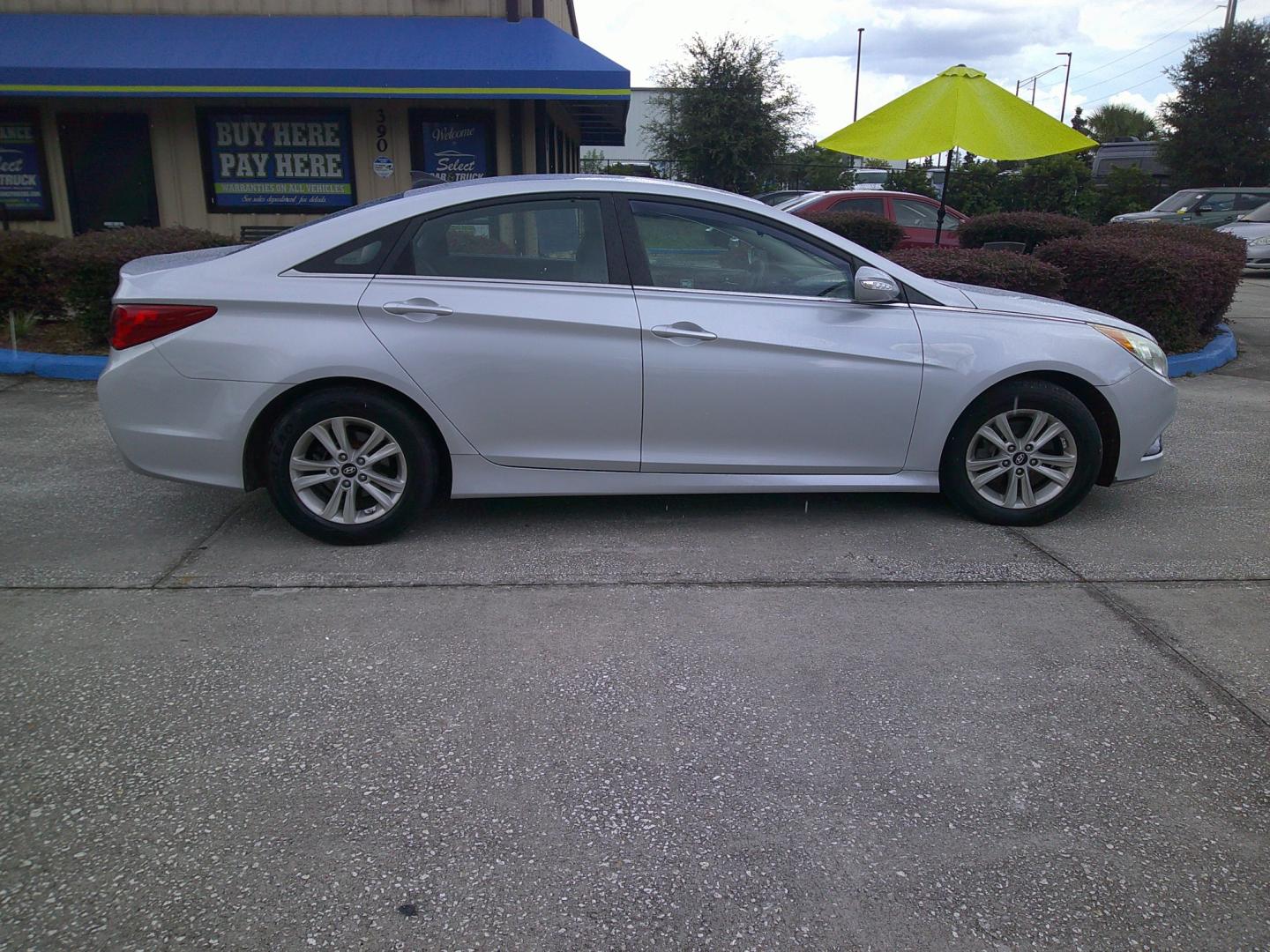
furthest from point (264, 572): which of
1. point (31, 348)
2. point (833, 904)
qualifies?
point (31, 348)

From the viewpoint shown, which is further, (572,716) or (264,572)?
(264,572)

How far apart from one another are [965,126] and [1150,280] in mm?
2141

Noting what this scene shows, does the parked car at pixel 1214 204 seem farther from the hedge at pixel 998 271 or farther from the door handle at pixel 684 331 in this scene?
the door handle at pixel 684 331

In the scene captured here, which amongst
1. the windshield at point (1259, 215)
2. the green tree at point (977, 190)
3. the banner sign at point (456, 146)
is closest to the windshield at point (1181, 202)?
the windshield at point (1259, 215)

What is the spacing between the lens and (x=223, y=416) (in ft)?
14.5

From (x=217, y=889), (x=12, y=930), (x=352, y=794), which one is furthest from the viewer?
(x=352, y=794)

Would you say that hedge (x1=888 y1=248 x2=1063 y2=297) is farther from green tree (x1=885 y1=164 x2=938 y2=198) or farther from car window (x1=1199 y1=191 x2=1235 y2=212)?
car window (x1=1199 y1=191 x2=1235 y2=212)

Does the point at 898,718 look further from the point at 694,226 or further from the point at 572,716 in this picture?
the point at 694,226

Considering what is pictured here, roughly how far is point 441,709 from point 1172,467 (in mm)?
4900

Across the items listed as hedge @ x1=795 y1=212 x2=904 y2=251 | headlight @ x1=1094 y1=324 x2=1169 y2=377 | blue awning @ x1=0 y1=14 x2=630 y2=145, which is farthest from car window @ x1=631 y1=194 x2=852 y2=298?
hedge @ x1=795 y1=212 x2=904 y2=251

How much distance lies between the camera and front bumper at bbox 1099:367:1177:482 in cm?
491

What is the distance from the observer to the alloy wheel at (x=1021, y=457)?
192 inches

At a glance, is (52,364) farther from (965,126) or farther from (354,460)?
(965,126)

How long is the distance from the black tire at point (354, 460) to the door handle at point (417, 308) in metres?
0.38
